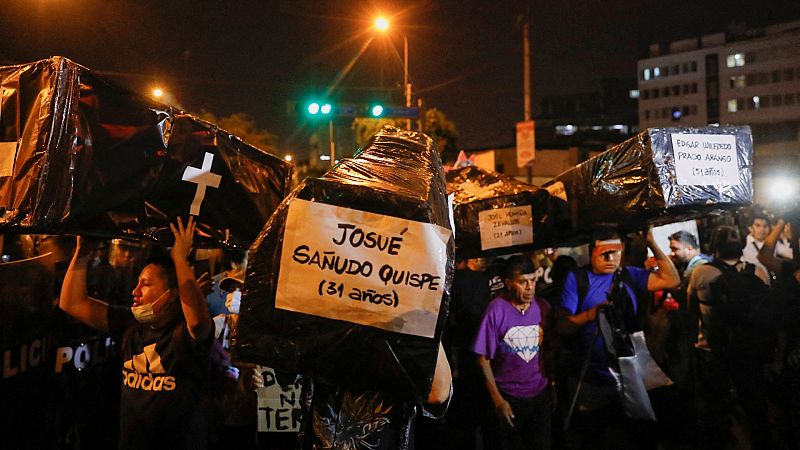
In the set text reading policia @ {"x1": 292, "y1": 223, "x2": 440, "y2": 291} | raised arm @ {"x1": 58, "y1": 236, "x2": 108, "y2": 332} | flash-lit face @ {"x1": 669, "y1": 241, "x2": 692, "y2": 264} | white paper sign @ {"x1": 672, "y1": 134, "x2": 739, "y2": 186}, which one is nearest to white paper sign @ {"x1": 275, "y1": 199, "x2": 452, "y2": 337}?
text reading policia @ {"x1": 292, "y1": 223, "x2": 440, "y2": 291}

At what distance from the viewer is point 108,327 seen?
4.08 m

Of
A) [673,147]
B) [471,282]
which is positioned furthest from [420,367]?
[471,282]

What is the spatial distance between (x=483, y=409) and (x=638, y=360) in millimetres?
1314

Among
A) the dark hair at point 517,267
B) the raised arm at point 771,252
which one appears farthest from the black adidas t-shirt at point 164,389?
the raised arm at point 771,252

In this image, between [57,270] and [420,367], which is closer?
[420,367]

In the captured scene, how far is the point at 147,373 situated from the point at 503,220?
10.3 ft

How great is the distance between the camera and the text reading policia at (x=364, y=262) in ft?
7.94

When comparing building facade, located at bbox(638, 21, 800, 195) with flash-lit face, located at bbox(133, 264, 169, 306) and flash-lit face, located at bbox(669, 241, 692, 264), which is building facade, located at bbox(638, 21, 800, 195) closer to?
flash-lit face, located at bbox(669, 241, 692, 264)

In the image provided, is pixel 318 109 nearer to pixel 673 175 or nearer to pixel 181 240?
pixel 673 175

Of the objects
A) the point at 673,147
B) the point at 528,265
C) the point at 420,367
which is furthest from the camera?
the point at 528,265

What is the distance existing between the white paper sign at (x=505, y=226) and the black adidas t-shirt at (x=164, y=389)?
268 centimetres

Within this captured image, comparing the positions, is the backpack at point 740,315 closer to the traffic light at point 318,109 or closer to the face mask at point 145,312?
the face mask at point 145,312

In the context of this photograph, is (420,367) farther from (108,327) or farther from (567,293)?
(567,293)

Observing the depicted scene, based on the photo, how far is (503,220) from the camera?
18.0ft
